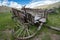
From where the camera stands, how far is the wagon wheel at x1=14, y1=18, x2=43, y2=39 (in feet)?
19.1

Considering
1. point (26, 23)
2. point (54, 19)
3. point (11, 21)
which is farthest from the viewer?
point (54, 19)

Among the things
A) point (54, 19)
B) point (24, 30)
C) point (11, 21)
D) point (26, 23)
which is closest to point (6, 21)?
point (11, 21)

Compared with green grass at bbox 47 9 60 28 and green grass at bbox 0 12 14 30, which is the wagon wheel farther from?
green grass at bbox 47 9 60 28

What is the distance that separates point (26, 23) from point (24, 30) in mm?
294

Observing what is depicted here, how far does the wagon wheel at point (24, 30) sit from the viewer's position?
5.83 metres

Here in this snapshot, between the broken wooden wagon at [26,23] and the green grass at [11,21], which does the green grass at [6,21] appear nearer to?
the green grass at [11,21]

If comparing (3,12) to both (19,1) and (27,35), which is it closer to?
(19,1)

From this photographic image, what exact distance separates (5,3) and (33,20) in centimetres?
226

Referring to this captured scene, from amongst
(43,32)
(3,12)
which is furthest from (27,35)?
(3,12)

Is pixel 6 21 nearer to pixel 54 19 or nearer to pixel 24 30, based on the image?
pixel 24 30

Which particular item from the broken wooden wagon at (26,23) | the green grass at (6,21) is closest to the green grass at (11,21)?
the green grass at (6,21)

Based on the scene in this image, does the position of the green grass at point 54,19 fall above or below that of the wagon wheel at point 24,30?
above

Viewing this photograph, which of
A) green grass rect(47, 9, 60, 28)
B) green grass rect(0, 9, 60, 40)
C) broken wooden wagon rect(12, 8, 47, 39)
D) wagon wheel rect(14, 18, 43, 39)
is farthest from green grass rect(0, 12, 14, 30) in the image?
green grass rect(47, 9, 60, 28)

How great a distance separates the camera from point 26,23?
245 inches
